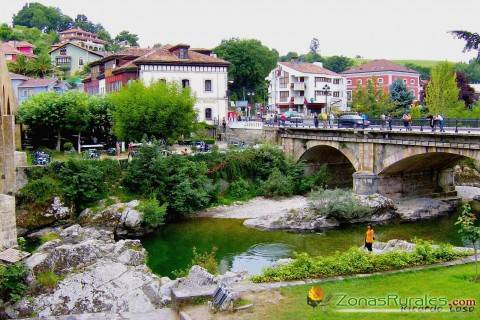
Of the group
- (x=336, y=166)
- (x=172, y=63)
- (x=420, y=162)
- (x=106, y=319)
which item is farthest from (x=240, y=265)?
(x=172, y=63)

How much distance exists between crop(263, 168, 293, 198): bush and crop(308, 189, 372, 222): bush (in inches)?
273

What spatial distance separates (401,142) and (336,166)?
13.5 m

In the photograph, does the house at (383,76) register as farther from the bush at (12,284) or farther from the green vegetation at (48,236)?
the bush at (12,284)

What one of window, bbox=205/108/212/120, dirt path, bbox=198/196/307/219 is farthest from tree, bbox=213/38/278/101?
dirt path, bbox=198/196/307/219

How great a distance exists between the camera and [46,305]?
19.1 m

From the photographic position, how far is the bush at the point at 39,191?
120ft

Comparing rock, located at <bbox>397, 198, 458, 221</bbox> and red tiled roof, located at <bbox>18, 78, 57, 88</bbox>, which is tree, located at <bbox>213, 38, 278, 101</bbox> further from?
rock, located at <bbox>397, 198, 458, 221</bbox>

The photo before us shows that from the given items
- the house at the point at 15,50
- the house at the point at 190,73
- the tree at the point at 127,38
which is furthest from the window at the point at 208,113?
the tree at the point at 127,38

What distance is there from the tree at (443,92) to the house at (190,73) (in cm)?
2280

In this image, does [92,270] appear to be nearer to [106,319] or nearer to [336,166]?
[106,319]

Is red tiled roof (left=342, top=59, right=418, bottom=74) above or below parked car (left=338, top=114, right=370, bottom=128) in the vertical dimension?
above

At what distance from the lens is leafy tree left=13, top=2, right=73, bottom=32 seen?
15224 centimetres

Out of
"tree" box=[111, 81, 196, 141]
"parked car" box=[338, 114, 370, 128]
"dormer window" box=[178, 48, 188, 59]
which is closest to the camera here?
"parked car" box=[338, 114, 370, 128]

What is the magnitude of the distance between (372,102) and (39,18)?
110m
